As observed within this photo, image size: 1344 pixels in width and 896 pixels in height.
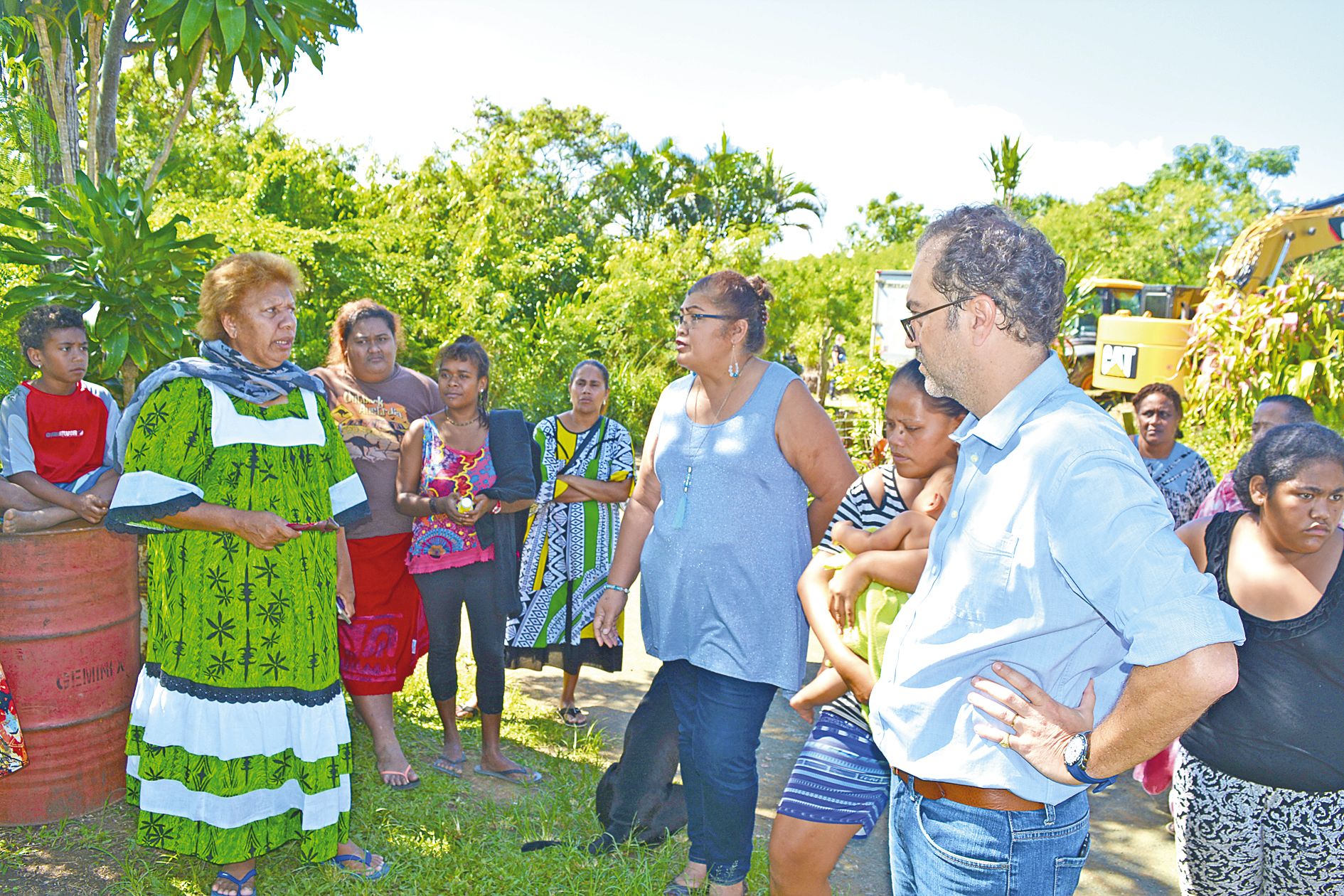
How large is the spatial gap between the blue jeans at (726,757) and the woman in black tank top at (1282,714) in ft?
4.10

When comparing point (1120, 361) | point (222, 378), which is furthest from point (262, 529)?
point (1120, 361)

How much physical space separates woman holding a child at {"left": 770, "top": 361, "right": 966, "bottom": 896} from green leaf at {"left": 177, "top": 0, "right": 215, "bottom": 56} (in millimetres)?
4378

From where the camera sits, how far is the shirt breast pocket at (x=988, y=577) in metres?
1.62

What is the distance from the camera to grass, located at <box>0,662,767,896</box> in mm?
3283

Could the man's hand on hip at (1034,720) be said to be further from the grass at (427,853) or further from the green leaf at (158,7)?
the green leaf at (158,7)

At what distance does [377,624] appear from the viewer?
4.10 metres

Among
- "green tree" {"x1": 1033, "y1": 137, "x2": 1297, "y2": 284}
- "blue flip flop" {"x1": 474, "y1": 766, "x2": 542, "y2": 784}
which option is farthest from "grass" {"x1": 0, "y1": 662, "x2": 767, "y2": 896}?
"green tree" {"x1": 1033, "y1": 137, "x2": 1297, "y2": 284}

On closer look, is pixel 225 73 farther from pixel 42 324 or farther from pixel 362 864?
pixel 362 864

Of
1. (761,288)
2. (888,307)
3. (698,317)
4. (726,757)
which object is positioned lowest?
(726,757)

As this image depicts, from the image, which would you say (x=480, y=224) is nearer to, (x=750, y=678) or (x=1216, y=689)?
(x=750, y=678)

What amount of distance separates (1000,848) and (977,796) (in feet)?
0.32

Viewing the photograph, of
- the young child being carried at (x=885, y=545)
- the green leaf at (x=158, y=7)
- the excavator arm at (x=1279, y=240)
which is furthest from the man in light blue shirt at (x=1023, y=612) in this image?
the excavator arm at (x=1279, y=240)

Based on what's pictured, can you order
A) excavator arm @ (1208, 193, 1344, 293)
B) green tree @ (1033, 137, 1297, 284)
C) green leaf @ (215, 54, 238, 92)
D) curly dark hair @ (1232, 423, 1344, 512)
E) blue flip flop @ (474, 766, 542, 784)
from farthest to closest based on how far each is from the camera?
green tree @ (1033, 137, 1297, 284)
excavator arm @ (1208, 193, 1344, 293)
green leaf @ (215, 54, 238, 92)
blue flip flop @ (474, 766, 542, 784)
curly dark hair @ (1232, 423, 1344, 512)

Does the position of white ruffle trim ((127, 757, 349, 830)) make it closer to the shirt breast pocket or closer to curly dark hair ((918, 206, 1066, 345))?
the shirt breast pocket
